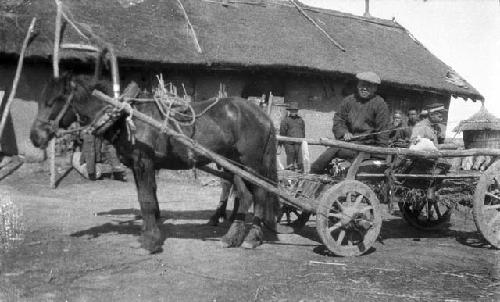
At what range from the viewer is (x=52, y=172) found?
10.5 meters

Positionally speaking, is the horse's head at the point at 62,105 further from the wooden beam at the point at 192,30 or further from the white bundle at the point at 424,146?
the wooden beam at the point at 192,30

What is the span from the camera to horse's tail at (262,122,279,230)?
6203 millimetres

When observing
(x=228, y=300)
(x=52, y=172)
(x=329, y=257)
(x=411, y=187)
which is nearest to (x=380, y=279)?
(x=329, y=257)

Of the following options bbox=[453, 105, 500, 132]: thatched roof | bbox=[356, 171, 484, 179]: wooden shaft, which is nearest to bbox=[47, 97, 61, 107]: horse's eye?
bbox=[356, 171, 484, 179]: wooden shaft

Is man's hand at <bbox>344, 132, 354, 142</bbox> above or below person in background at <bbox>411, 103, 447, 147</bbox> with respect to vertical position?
below

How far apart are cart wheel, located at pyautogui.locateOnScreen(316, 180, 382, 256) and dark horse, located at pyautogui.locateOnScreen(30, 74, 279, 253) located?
1.00m

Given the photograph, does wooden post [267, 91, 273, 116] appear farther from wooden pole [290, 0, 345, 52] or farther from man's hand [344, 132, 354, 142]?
man's hand [344, 132, 354, 142]

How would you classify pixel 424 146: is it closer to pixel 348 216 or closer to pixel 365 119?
pixel 365 119

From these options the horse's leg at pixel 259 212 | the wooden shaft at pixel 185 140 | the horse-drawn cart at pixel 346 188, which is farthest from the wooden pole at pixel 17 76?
the horse's leg at pixel 259 212

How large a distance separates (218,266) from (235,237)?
90cm

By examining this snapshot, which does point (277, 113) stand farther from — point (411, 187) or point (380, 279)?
point (380, 279)

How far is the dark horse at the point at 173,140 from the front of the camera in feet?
18.1

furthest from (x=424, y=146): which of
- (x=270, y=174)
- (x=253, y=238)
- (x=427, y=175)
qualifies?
(x=253, y=238)

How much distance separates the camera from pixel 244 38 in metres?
14.2
